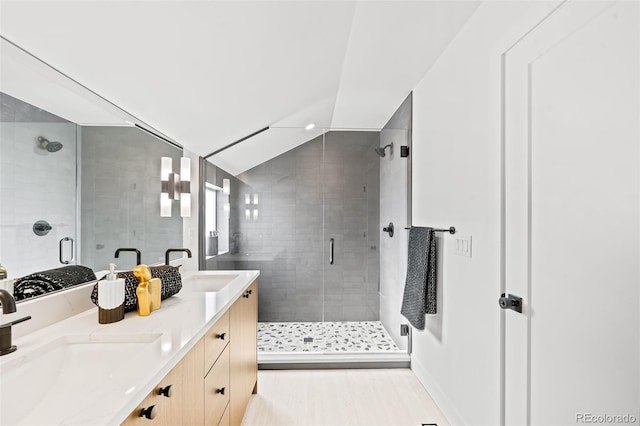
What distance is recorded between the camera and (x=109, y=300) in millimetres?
1311

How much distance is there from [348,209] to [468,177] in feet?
4.33

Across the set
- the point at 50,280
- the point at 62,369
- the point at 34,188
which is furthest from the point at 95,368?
the point at 34,188

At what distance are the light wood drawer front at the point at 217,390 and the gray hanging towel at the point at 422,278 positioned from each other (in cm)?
130

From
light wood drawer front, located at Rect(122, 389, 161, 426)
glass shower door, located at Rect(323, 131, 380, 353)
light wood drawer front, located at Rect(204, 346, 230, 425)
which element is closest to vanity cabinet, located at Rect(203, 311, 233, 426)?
light wood drawer front, located at Rect(204, 346, 230, 425)

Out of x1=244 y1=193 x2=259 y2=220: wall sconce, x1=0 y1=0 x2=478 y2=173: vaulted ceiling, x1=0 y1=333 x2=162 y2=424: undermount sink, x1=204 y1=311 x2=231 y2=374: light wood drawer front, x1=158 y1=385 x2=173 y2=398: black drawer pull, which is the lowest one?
x1=204 y1=311 x2=231 y2=374: light wood drawer front

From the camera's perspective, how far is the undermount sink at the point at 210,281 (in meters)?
2.37

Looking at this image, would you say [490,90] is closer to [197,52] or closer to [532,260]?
[532,260]

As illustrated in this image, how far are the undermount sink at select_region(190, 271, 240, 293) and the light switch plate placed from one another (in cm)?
144

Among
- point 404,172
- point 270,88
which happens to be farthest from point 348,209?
point 270,88

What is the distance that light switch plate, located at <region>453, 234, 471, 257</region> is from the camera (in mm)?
1937

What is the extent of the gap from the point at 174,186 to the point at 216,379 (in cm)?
159

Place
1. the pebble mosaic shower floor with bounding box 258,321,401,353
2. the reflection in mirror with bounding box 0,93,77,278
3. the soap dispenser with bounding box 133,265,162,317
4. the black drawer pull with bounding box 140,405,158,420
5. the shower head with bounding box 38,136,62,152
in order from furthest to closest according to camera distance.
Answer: the pebble mosaic shower floor with bounding box 258,321,401,353 → the soap dispenser with bounding box 133,265,162,317 → the shower head with bounding box 38,136,62,152 → the reflection in mirror with bounding box 0,93,77,278 → the black drawer pull with bounding box 140,405,158,420

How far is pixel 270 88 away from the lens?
248 centimetres

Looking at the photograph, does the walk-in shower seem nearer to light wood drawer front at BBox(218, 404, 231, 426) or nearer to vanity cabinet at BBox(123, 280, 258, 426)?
vanity cabinet at BBox(123, 280, 258, 426)
